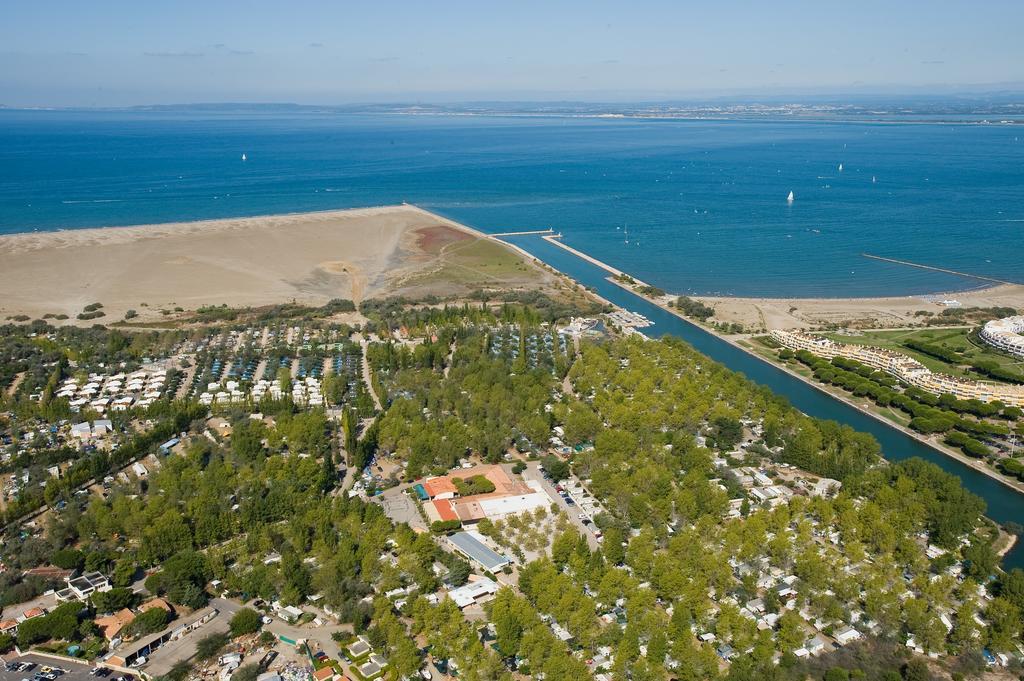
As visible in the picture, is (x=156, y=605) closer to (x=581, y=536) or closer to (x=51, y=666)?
(x=51, y=666)

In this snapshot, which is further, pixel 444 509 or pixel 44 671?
pixel 444 509

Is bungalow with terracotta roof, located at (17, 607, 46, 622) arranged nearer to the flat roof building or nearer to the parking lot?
the parking lot

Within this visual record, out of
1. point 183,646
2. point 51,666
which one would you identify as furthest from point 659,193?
point 51,666

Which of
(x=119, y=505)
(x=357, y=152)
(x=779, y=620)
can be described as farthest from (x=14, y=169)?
(x=779, y=620)

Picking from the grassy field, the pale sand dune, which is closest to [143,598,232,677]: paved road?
the grassy field

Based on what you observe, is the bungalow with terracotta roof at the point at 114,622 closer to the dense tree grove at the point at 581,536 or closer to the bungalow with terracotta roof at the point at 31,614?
the dense tree grove at the point at 581,536

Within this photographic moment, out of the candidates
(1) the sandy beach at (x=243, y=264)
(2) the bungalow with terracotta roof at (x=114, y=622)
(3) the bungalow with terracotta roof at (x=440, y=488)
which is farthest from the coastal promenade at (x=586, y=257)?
(2) the bungalow with terracotta roof at (x=114, y=622)

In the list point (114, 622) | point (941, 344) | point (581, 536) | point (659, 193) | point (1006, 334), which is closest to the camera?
point (114, 622)
